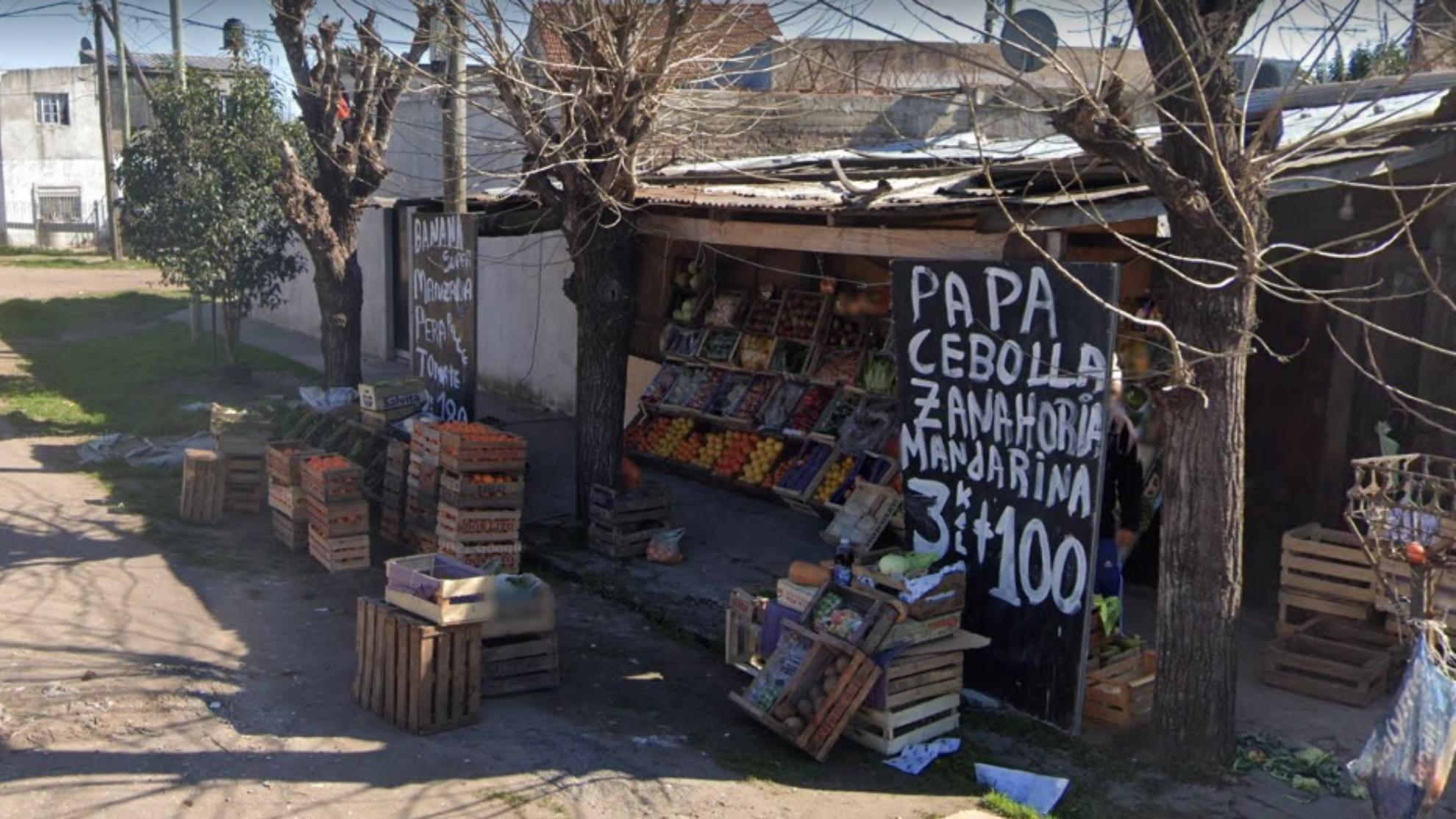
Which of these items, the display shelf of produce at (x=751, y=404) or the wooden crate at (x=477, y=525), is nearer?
the wooden crate at (x=477, y=525)

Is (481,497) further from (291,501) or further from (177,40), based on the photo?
(177,40)

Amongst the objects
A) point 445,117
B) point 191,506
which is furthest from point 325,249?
point 191,506

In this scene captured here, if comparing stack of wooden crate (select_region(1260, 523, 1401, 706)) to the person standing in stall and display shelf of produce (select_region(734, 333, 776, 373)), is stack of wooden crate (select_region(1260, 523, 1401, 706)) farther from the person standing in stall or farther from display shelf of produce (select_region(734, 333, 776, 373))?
display shelf of produce (select_region(734, 333, 776, 373))

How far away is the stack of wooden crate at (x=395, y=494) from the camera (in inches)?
426

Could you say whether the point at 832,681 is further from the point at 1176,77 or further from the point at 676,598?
the point at 1176,77

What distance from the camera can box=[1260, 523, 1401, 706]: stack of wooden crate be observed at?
7.57m

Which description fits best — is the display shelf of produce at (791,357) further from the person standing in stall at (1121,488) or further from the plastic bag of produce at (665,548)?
the person standing in stall at (1121,488)

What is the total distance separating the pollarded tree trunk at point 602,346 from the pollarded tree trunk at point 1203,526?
5262 mm

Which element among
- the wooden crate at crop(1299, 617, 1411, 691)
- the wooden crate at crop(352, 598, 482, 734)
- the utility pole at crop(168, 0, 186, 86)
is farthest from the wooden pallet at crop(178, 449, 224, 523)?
the utility pole at crop(168, 0, 186, 86)

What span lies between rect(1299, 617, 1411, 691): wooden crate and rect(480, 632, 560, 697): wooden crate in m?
4.61

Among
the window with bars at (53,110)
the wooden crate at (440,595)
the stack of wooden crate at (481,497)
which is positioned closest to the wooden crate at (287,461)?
the stack of wooden crate at (481,497)

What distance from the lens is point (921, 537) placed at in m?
7.84

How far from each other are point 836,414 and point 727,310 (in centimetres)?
195

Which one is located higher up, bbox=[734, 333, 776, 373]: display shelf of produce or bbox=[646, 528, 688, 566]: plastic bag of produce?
bbox=[734, 333, 776, 373]: display shelf of produce
